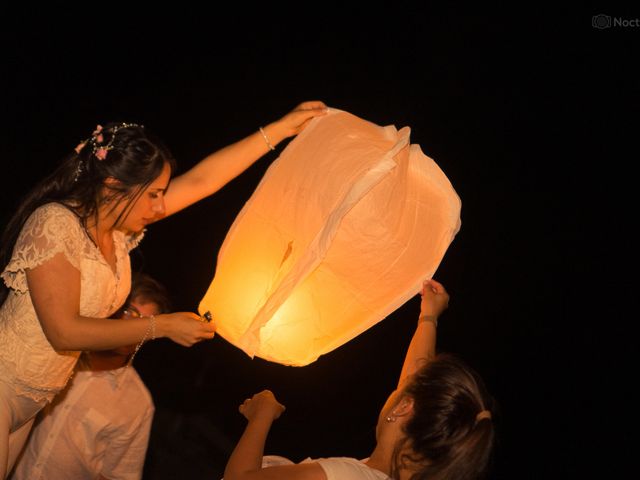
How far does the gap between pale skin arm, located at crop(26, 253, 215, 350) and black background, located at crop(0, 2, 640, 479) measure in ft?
3.55

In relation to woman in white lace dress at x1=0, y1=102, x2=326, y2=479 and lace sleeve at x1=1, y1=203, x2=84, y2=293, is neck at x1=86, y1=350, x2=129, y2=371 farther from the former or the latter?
lace sleeve at x1=1, y1=203, x2=84, y2=293

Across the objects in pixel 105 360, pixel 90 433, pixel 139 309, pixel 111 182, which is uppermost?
pixel 111 182

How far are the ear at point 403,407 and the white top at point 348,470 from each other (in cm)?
14

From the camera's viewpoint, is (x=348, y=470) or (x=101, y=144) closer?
(x=348, y=470)

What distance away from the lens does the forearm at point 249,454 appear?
4.33 feet

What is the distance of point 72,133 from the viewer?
8.71ft

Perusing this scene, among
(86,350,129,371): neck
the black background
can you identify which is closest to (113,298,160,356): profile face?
(86,350,129,371): neck

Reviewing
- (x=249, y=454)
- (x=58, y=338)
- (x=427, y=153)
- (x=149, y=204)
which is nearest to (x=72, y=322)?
(x=58, y=338)

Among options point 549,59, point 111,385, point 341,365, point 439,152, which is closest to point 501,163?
point 439,152

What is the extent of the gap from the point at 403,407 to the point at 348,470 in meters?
0.21

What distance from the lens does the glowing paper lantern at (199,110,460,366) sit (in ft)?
4.42

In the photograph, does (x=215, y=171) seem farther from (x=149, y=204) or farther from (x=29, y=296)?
(x=29, y=296)

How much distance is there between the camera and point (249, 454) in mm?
1354

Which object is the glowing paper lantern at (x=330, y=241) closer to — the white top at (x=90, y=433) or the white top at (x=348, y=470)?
the white top at (x=348, y=470)
